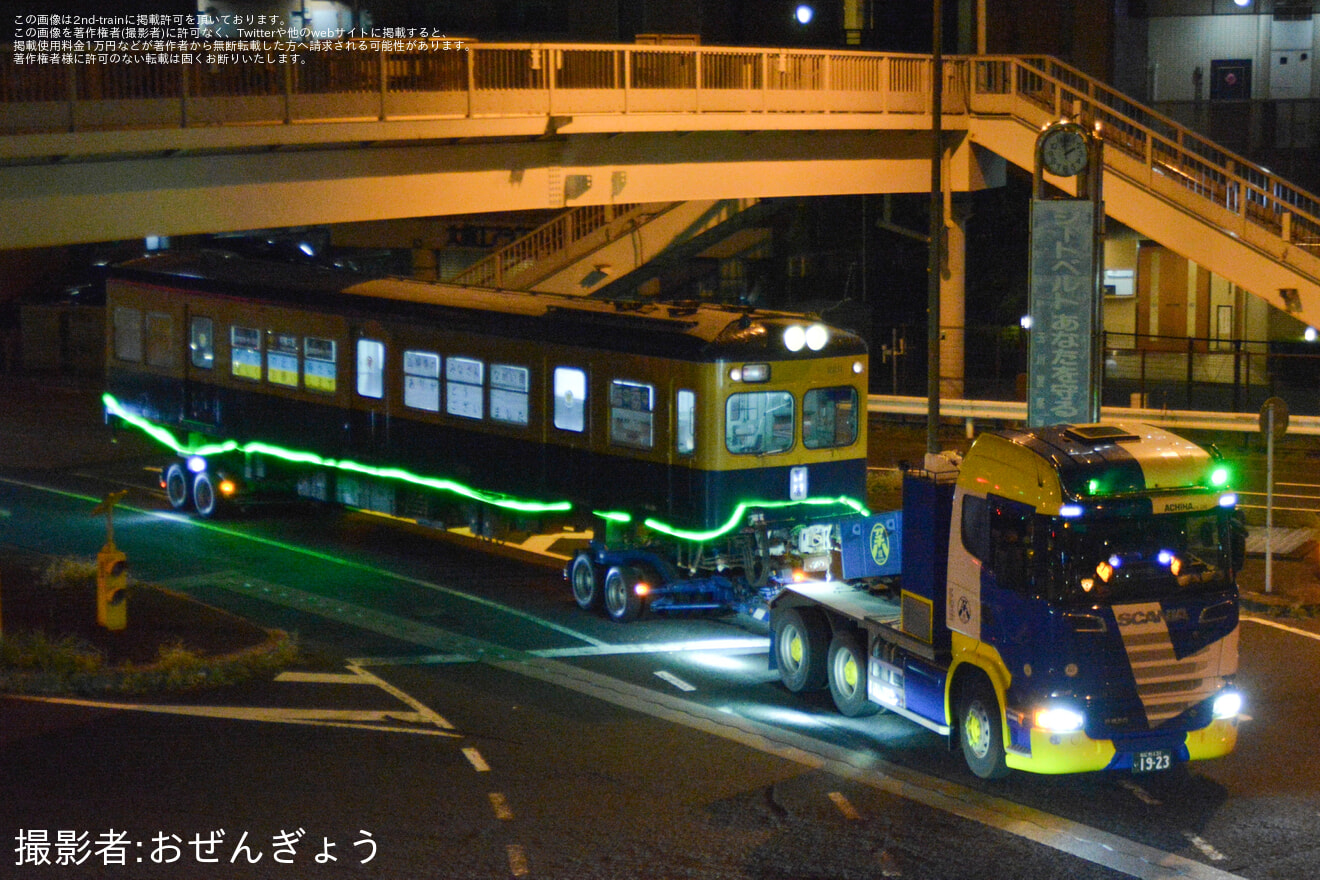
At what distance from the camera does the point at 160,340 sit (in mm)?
24531

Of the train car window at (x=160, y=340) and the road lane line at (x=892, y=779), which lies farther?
the train car window at (x=160, y=340)

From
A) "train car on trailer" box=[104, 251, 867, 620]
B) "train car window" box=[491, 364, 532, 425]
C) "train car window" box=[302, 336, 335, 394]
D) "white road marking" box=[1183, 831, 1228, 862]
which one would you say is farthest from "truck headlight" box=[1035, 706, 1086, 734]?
"train car window" box=[302, 336, 335, 394]

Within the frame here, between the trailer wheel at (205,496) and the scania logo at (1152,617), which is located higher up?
the scania logo at (1152,617)

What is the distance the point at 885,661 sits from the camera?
512 inches

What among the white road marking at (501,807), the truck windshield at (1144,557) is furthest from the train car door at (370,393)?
the truck windshield at (1144,557)

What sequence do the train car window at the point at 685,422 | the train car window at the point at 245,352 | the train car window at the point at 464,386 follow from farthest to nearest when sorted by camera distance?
1. the train car window at the point at 245,352
2. the train car window at the point at 464,386
3. the train car window at the point at 685,422

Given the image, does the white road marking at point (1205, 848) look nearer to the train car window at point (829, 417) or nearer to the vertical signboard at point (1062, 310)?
the train car window at point (829, 417)

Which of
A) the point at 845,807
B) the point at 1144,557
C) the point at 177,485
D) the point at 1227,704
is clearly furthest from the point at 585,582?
the point at 177,485

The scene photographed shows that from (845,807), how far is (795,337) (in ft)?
23.7

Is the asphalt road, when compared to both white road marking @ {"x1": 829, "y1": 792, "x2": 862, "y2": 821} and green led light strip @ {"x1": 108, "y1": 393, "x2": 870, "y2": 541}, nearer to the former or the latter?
white road marking @ {"x1": 829, "y1": 792, "x2": 862, "y2": 821}

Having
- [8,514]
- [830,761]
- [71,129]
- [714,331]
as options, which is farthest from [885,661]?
[8,514]

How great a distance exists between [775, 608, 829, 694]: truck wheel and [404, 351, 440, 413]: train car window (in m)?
7.29

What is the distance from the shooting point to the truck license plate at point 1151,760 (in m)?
11.2

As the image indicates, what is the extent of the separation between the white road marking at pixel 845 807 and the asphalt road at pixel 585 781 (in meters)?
0.03
